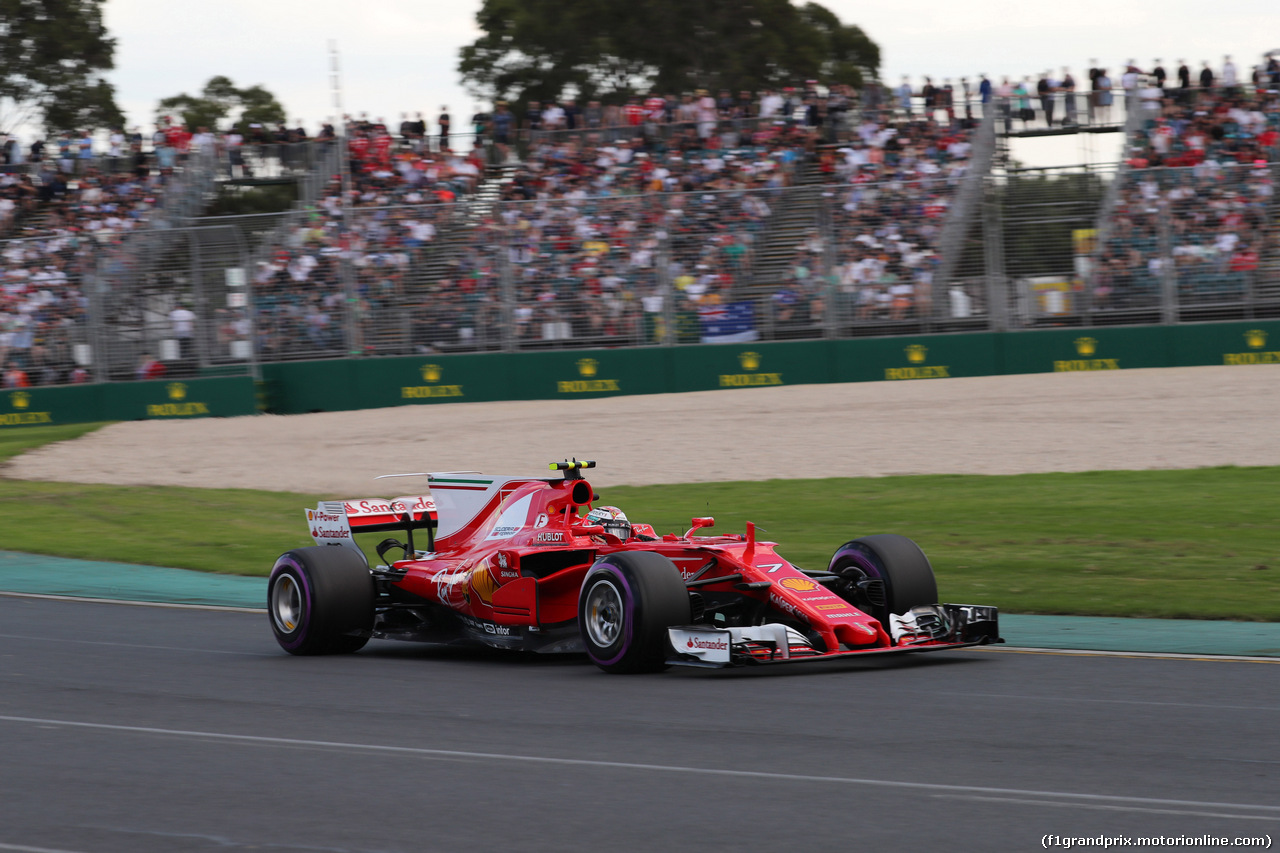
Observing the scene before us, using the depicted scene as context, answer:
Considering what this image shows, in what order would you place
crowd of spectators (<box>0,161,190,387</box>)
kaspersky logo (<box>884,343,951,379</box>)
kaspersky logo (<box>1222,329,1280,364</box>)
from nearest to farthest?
1. kaspersky logo (<box>1222,329,1280,364</box>)
2. kaspersky logo (<box>884,343,951,379</box>)
3. crowd of spectators (<box>0,161,190,387</box>)

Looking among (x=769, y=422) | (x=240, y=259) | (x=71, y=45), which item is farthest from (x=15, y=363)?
(x=71, y=45)

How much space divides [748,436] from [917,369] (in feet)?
16.4

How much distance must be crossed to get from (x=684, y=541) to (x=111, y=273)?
20675 millimetres

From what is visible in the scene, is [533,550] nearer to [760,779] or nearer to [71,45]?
[760,779]

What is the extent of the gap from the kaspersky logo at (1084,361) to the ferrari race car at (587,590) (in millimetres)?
16307

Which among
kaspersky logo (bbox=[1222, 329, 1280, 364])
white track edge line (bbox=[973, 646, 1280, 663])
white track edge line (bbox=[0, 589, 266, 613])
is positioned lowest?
white track edge line (bbox=[973, 646, 1280, 663])

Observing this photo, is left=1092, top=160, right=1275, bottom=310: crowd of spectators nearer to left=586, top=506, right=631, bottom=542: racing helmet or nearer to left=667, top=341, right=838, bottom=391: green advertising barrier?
left=667, top=341, right=838, bottom=391: green advertising barrier

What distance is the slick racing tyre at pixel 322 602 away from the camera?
9352 millimetres

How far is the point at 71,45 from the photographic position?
5000 cm

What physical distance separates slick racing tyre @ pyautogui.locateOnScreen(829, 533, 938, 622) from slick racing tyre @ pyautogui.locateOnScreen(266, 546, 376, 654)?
305 cm

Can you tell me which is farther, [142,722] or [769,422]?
[769,422]

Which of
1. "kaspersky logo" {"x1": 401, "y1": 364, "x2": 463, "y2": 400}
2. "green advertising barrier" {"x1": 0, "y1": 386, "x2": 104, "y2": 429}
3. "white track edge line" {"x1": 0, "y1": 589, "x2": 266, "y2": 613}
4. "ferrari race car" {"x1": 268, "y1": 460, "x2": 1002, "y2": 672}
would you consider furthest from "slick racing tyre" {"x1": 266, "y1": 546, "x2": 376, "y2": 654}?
"green advertising barrier" {"x1": 0, "y1": 386, "x2": 104, "y2": 429}

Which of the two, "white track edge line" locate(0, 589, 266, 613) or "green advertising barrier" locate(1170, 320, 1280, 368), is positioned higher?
"green advertising barrier" locate(1170, 320, 1280, 368)

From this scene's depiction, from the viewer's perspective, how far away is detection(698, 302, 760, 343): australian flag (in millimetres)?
25141
